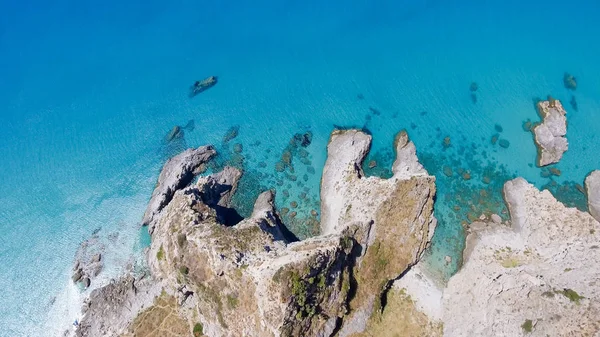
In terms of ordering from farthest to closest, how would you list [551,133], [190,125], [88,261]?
1. [190,125]
2. [551,133]
3. [88,261]

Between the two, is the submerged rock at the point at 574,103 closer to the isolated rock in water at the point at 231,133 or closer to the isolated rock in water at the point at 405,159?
the isolated rock in water at the point at 405,159

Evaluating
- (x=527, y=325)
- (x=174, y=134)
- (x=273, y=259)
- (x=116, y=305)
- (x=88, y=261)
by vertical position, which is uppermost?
(x=174, y=134)

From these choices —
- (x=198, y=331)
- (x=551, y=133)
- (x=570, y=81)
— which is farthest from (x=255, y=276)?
(x=570, y=81)

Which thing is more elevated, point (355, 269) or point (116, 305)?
point (116, 305)

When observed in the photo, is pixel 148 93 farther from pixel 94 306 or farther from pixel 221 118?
pixel 94 306

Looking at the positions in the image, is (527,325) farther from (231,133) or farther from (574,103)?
(231,133)

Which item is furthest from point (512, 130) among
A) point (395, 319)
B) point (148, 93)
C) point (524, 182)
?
point (148, 93)

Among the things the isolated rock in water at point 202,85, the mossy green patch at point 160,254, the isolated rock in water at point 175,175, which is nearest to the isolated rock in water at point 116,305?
the mossy green patch at point 160,254
